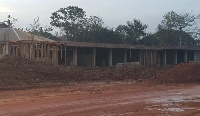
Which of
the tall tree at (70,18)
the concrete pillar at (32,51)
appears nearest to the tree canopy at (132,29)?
the tall tree at (70,18)

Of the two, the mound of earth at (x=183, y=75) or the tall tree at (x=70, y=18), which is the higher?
the tall tree at (x=70, y=18)

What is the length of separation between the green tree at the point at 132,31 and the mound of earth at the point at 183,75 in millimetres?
31010

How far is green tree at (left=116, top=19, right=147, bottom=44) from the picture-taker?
5419 centimetres

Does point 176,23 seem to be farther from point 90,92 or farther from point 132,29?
point 90,92

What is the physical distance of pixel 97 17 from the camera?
6022 cm

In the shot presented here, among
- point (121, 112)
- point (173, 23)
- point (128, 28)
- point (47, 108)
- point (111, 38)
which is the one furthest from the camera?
point (173, 23)

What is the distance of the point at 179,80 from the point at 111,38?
2974 centimetres

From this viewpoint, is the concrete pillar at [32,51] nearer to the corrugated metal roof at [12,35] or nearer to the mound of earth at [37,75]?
the mound of earth at [37,75]

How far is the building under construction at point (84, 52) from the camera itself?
27.3m

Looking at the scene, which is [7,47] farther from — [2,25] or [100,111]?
[100,111]

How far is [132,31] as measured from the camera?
5522 cm

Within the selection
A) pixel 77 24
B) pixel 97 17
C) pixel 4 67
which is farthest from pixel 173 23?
pixel 4 67

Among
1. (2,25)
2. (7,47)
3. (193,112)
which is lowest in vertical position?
(193,112)

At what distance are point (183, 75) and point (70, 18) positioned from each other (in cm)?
4250
